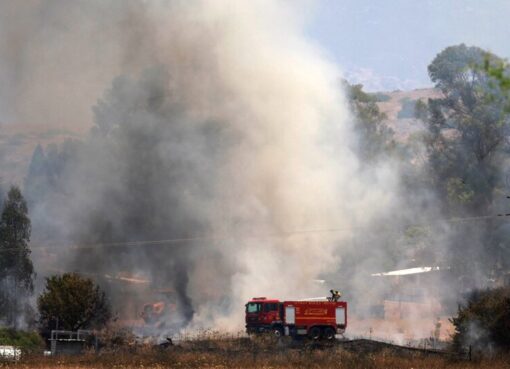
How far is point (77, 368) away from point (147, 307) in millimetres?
30283

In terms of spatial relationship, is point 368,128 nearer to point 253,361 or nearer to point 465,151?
point 465,151

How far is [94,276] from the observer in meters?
63.6

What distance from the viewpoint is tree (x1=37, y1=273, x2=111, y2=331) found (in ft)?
148

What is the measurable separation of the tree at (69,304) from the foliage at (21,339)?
5.30ft

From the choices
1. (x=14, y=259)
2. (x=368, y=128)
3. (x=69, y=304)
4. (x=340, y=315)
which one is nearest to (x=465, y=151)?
(x=368, y=128)

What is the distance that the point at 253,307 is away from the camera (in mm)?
48094

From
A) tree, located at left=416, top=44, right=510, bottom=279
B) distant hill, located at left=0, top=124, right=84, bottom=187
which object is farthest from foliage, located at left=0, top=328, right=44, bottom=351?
distant hill, located at left=0, top=124, right=84, bottom=187

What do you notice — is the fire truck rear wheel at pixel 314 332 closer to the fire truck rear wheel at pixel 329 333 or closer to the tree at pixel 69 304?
the fire truck rear wheel at pixel 329 333

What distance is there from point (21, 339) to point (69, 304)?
15.3 feet

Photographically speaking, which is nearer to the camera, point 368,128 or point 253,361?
point 253,361

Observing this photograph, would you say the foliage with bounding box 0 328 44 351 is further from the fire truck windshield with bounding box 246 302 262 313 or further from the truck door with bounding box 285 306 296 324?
the truck door with bounding box 285 306 296 324

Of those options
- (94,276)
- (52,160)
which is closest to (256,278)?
(94,276)

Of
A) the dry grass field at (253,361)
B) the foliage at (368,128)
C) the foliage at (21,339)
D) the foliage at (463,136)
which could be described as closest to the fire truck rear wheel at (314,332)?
the dry grass field at (253,361)

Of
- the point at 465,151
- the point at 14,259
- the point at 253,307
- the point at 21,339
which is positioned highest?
the point at 465,151
